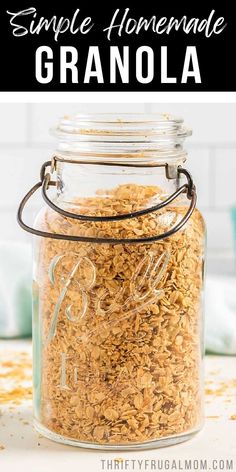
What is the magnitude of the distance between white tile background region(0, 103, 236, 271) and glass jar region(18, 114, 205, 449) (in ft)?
3.35

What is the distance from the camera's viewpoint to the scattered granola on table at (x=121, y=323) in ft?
2.94

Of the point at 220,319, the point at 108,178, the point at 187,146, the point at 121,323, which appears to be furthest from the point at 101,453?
the point at 187,146

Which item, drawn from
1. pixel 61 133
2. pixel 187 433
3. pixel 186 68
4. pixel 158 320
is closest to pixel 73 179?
pixel 61 133

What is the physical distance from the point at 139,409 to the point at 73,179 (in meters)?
0.25

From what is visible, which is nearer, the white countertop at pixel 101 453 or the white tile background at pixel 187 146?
the white countertop at pixel 101 453

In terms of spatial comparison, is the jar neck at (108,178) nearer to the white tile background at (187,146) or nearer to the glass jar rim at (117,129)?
the glass jar rim at (117,129)

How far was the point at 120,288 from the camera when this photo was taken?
0.90 metres

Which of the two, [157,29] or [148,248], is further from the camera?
[157,29]

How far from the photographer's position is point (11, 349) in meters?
1.34

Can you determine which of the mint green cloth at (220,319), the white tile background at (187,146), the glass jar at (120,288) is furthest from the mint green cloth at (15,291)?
the white tile background at (187,146)

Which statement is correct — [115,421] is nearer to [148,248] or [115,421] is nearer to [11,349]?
[148,248]

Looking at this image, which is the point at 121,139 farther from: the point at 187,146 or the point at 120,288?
the point at 187,146

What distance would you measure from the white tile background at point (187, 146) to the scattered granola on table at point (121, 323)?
103 centimetres

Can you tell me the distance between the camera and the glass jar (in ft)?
2.95
